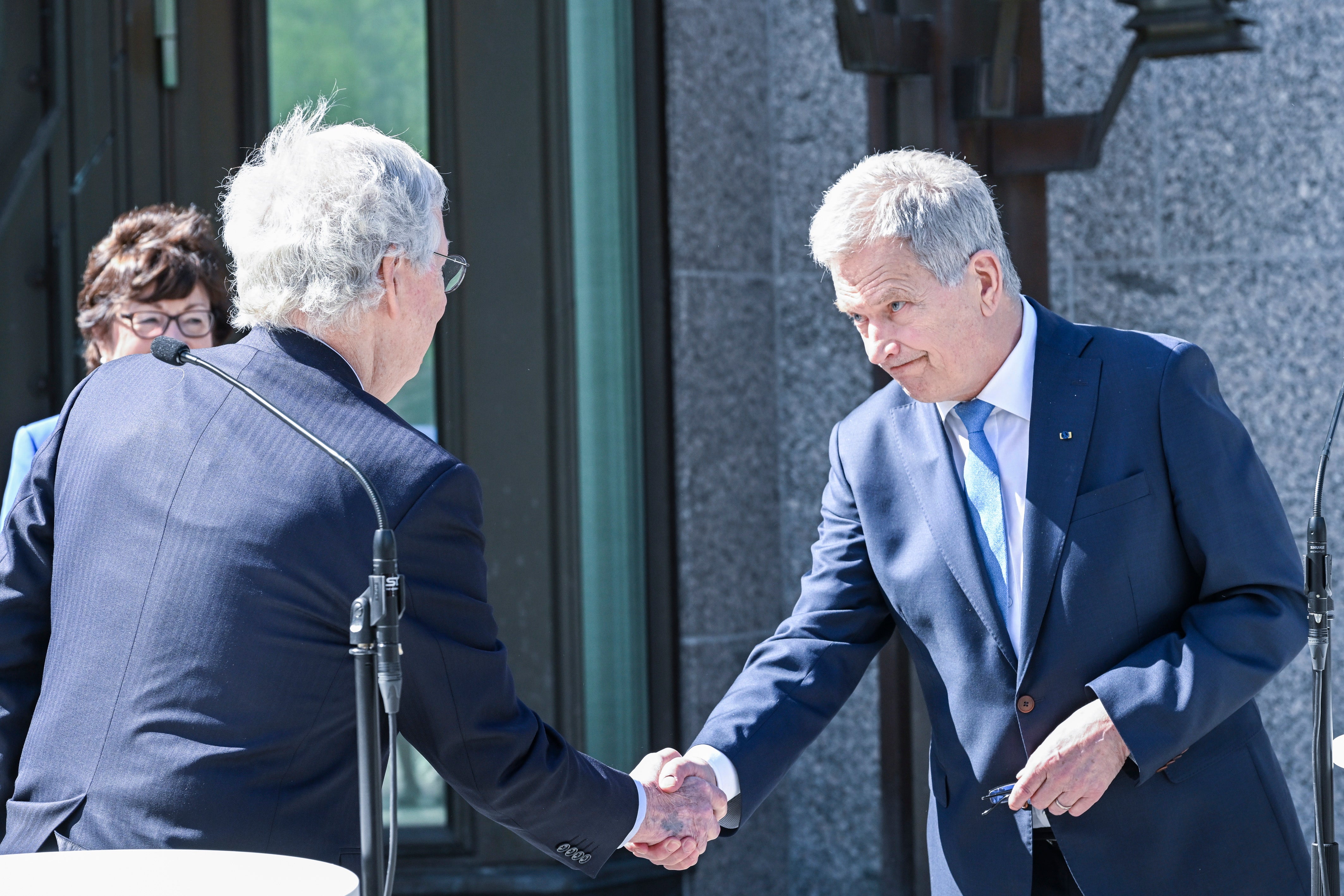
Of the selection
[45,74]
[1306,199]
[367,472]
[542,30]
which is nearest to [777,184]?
[542,30]

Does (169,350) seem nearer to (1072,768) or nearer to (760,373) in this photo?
(1072,768)

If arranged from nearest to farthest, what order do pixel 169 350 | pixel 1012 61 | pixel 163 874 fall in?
pixel 163 874 → pixel 169 350 → pixel 1012 61

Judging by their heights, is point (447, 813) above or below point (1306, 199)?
below

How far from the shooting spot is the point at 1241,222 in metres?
→ 4.46

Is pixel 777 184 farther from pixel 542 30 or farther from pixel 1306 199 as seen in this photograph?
pixel 1306 199

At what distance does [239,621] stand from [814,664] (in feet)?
3.89

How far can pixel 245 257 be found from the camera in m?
2.17

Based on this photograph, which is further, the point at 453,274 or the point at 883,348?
the point at 883,348

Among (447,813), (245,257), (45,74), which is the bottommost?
(447,813)

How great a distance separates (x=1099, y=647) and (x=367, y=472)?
1.19 metres

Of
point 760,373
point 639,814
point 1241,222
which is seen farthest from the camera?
point 760,373

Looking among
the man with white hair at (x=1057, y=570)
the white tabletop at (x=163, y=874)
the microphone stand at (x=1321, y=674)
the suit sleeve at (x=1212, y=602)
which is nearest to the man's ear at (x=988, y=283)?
the man with white hair at (x=1057, y=570)

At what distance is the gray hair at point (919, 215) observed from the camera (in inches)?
99.8

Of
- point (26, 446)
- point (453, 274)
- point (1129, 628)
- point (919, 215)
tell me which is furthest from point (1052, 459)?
point (26, 446)
